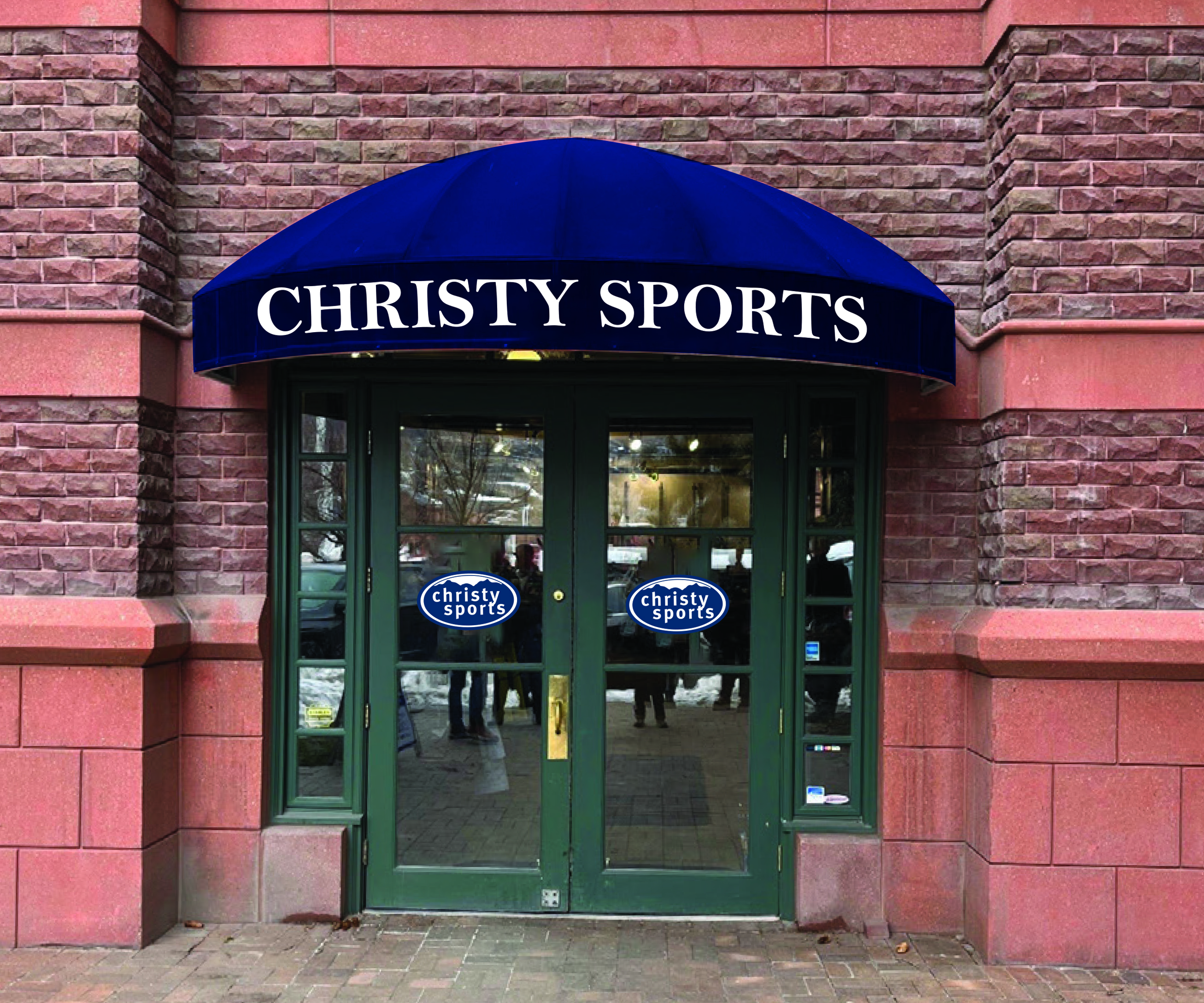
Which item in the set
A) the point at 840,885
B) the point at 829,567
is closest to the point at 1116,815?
the point at 840,885

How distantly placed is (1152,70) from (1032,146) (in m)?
0.69

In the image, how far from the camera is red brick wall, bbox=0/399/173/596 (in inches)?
206

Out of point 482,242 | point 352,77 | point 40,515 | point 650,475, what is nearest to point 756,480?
point 650,475

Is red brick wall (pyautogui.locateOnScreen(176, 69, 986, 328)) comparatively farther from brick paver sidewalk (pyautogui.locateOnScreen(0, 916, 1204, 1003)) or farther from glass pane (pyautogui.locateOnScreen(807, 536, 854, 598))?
brick paver sidewalk (pyautogui.locateOnScreen(0, 916, 1204, 1003))

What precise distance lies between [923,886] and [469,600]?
2.78 metres

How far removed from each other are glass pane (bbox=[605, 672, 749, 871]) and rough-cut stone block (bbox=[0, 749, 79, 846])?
105 inches

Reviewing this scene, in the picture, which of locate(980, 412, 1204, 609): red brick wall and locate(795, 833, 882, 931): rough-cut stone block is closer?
locate(980, 412, 1204, 609): red brick wall

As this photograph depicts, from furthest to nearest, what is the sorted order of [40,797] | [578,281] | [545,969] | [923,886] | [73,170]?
[923,886] → [73,170] → [40,797] → [545,969] → [578,281]

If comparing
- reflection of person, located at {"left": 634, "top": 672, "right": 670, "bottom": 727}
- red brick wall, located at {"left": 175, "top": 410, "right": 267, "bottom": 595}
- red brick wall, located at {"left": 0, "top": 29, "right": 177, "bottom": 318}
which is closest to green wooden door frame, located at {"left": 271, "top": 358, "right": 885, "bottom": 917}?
red brick wall, located at {"left": 175, "top": 410, "right": 267, "bottom": 595}

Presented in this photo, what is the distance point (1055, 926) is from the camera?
5023 mm

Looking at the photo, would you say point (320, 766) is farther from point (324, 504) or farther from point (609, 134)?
point (609, 134)

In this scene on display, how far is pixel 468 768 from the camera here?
570 centimetres

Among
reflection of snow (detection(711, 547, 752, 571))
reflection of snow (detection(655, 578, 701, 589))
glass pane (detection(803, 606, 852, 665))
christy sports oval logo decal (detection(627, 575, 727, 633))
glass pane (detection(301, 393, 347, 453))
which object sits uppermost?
glass pane (detection(301, 393, 347, 453))

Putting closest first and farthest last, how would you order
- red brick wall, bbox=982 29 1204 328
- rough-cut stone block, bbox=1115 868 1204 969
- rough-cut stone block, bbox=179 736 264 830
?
1. rough-cut stone block, bbox=1115 868 1204 969
2. red brick wall, bbox=982 29 1204 328
3. rough-cut stone block, bbox=179 736 264 830
